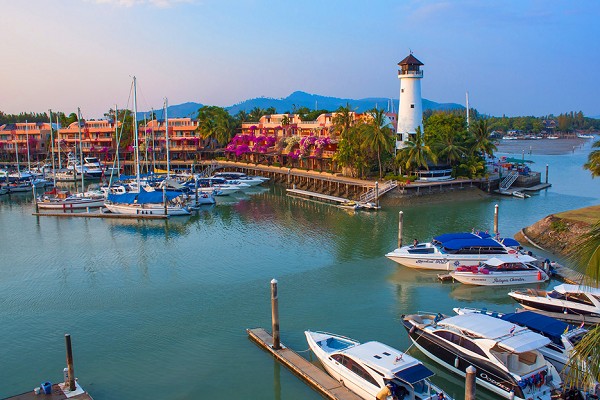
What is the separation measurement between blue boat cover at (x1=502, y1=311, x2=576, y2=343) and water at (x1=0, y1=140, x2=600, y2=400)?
3694 mm

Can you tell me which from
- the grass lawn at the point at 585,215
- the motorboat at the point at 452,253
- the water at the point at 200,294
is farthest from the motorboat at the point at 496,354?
the grass lawn at the point at 585,215

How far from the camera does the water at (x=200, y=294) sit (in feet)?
69.2

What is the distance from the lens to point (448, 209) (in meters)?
57.7

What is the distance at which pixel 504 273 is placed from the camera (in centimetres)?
3019

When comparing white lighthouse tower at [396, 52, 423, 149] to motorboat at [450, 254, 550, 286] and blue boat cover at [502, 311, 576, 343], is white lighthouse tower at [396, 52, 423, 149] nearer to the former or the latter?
motorboat at [450, 254, 550, 286]

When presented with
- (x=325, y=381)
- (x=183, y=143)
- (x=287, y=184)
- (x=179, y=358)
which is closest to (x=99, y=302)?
(x=179, y=358)

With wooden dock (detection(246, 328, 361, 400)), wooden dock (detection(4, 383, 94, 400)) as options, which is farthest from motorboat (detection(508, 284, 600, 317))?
wooden dock (detection(4, 383, 94, 400))

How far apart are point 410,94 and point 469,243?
3907 centimetres

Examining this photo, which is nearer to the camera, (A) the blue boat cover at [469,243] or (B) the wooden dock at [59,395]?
(B) the wooden dock at [59,395]

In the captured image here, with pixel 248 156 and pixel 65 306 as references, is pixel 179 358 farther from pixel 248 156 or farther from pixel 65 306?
pixel 248 156

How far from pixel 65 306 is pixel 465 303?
22031 millimetres

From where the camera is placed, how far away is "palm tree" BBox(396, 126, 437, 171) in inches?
2482

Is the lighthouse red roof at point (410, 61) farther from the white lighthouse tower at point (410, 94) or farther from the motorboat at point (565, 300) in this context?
the motorboat at point (565, 300)

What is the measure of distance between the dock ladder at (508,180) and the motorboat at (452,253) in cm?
3914
